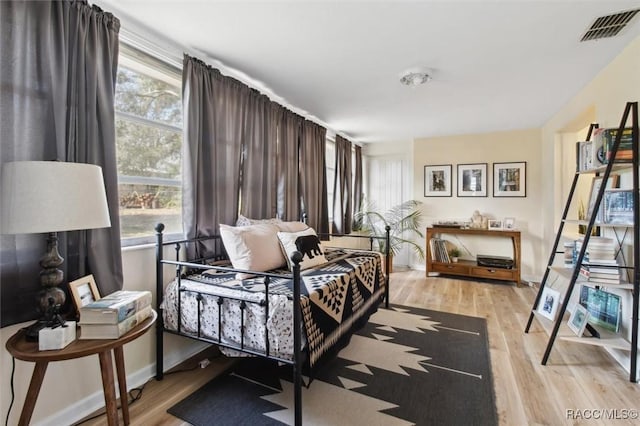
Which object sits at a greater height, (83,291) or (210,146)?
(210,146)

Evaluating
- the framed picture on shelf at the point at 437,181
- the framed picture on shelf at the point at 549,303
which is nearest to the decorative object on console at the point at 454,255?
the framed picture on shelf at the point at 437,181

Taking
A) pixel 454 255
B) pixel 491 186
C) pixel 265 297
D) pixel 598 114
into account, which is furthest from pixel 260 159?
pixel 491 186

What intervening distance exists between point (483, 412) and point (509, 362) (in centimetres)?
70

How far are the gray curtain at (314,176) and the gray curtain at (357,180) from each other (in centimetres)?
116

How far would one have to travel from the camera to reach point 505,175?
177 inches

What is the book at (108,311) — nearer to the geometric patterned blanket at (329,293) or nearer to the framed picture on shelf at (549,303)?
the geometric patterned blanket at (329,293)

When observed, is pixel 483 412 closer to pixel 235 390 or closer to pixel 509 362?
pixel 509 362

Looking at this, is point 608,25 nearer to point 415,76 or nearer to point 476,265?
point 415,76

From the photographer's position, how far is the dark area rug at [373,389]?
61.6 inches

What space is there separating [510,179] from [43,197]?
17.2ft

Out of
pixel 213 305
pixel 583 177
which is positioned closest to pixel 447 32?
pixel 213 305

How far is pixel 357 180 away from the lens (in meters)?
5.16

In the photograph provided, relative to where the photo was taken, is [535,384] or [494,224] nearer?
[535,384]

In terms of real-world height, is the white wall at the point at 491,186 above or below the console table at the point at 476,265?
above
